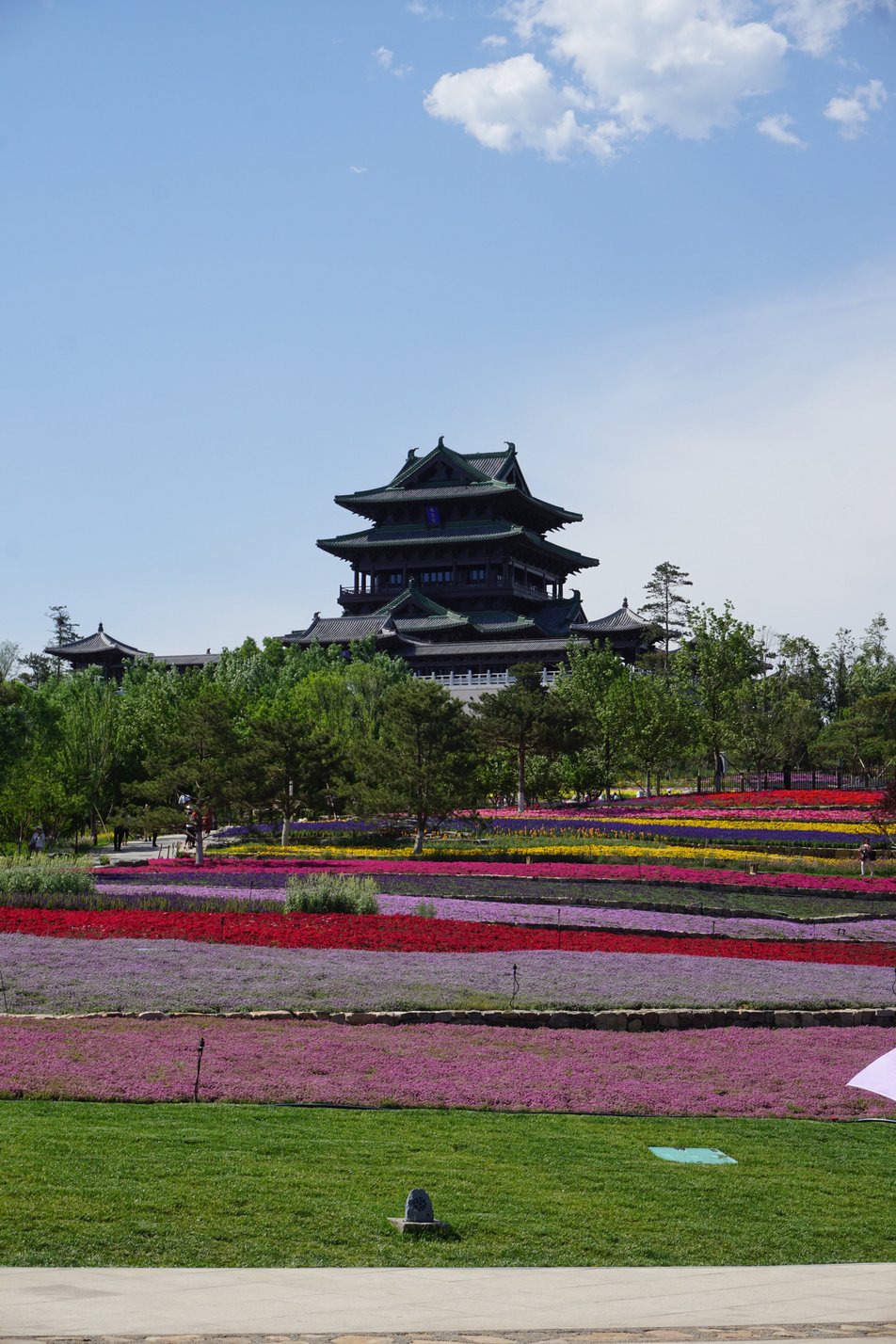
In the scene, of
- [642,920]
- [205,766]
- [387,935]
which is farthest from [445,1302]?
[205,766]

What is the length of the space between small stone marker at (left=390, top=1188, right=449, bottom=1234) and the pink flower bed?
24.8 metres

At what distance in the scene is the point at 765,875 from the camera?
35.7 meters

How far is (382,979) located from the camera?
19078mm

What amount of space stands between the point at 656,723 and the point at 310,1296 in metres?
57.2

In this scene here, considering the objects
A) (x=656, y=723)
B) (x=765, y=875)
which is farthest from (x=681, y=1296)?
(x=656, y=723)

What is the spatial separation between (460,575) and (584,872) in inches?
2451

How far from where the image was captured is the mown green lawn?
357 inches

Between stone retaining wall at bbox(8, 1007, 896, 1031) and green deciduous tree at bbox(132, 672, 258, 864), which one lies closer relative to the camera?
stone retaining wall at bbox(8, 1007, 896, 1031)

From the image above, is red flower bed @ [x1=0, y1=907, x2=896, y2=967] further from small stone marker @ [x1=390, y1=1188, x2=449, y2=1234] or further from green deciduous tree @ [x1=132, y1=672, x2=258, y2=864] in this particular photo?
green deciduous tree @ [x1=132, y1=672, x2=258, y2=864]

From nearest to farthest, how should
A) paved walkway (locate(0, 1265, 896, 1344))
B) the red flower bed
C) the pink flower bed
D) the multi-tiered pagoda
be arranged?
paved walkway (locate(0, 1265, 896, 1344)), the red flower bed, the pink flower bed, the multi-tiered pagoda

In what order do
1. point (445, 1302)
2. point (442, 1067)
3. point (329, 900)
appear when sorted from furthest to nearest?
point (329, 900) → point (442, 1067) → point (445, 1302)

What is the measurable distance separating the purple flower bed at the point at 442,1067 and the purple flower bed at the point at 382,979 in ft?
3.72

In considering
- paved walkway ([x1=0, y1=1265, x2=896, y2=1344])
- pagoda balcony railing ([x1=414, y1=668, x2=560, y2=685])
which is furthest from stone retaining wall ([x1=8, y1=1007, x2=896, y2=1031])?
pagoda balcony railing ([x1=414, y1=668, x2=560, y2=685])

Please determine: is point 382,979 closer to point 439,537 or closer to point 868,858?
point 868,858
